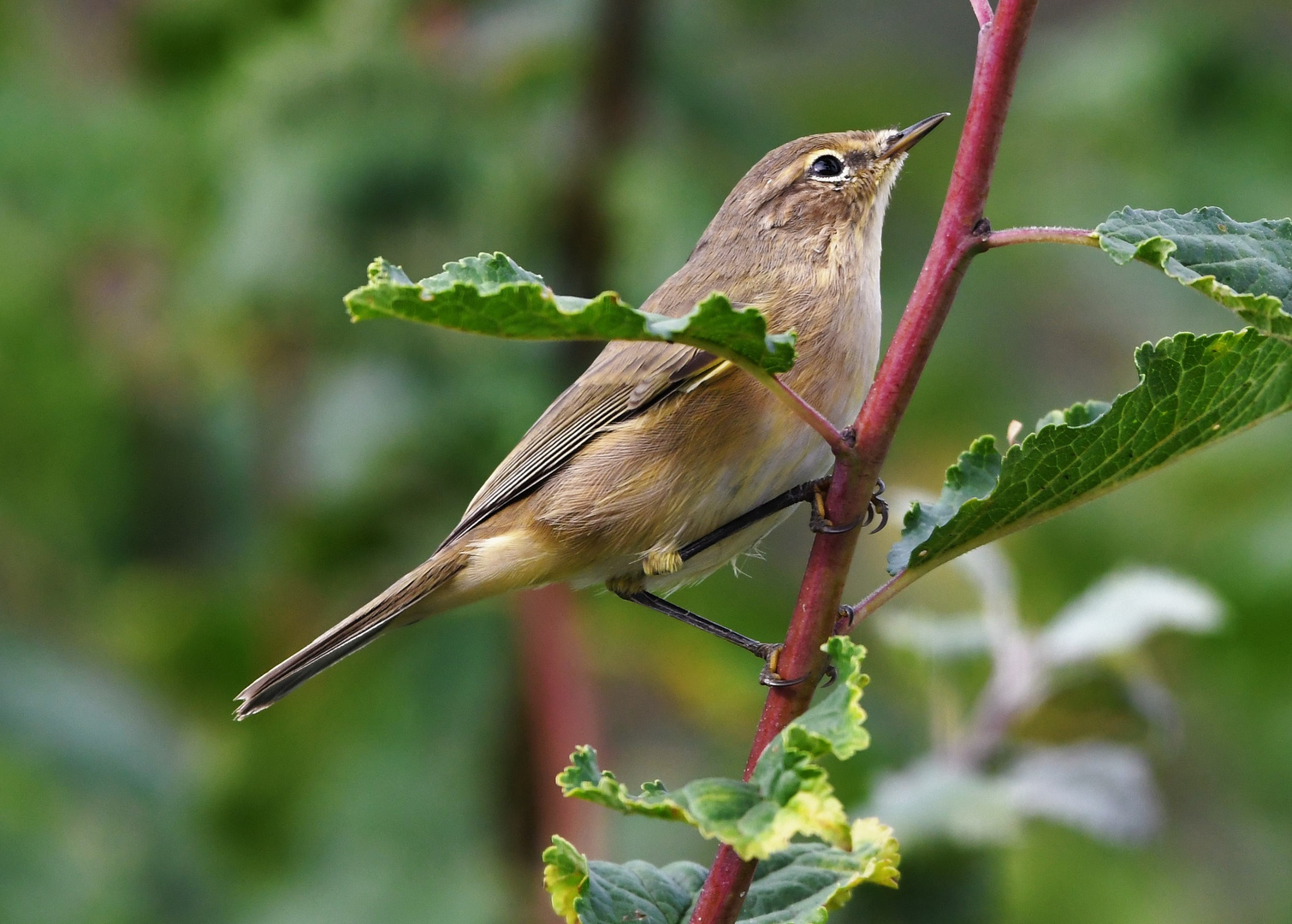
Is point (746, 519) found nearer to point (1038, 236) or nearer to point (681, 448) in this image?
point (681, 448)

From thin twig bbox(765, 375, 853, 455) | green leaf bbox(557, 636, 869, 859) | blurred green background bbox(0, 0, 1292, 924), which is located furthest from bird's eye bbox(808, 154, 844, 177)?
green leaf bbox(557, 636, 869, 859)

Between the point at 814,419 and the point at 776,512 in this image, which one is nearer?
the point at 814,419

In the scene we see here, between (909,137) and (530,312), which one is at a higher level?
(909,137)

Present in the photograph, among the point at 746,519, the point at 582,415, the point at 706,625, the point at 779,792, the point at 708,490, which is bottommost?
the point at 779,792

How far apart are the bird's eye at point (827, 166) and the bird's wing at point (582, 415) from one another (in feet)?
2.36

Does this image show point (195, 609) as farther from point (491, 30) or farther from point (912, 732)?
point (912, 732)

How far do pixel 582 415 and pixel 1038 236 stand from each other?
6.04 feet

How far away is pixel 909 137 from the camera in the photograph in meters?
3.43

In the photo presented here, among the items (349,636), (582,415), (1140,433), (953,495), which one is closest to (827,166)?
(582,415)

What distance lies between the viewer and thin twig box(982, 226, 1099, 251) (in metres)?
1.51

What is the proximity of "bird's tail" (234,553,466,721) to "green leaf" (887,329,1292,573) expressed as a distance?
5.00ft

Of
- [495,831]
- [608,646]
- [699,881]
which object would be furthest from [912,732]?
[699,881]

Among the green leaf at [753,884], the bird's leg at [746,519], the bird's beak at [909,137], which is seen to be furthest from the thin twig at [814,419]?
the bird's beak at [909,137]

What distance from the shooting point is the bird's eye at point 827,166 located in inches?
142
